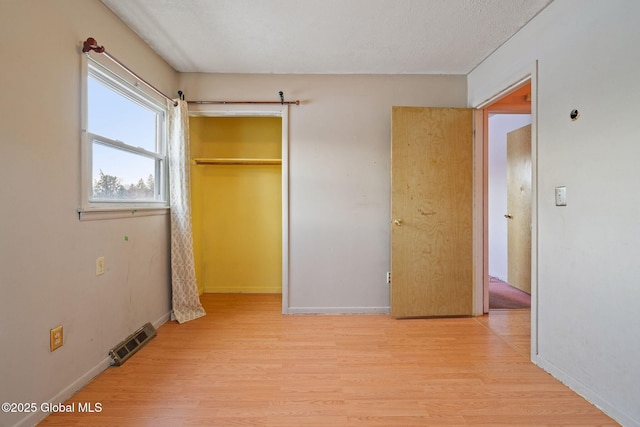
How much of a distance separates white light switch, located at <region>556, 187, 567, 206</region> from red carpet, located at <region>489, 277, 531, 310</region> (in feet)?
5.43

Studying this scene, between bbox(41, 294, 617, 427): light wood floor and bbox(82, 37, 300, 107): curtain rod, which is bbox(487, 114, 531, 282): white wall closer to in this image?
bbox(41, 294, 617, 427): light wood floor

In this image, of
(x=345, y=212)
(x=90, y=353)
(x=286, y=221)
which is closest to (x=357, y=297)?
(x=345, y=212)

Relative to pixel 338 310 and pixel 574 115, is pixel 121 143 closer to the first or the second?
pixel 338 310

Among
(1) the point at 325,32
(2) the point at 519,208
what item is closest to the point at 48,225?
(1) the point at 325,32

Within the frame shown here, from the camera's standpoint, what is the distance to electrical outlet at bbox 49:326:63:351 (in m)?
1.52

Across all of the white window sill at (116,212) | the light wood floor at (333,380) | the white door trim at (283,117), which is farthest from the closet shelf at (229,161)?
the light wood floor at (333,380)

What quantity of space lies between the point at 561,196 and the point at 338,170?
1.71 m

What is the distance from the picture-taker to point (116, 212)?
200cm

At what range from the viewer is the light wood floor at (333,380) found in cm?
149

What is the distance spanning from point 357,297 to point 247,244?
4.92 feet

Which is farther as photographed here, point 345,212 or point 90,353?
point 345,212

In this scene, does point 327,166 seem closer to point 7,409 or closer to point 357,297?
point 357,297

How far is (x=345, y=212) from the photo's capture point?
288 cm

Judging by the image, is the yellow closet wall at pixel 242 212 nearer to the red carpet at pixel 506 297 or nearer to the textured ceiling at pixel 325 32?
the textured ceiling at pixel 325 32
